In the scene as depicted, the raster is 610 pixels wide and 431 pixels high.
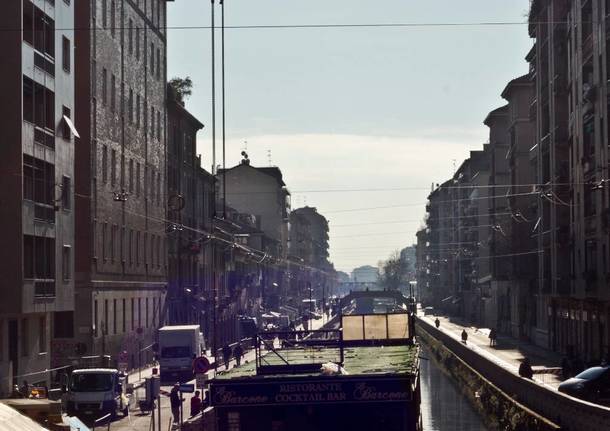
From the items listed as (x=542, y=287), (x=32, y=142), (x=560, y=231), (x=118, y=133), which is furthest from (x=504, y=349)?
(x=32, y=142)

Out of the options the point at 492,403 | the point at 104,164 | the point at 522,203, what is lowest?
the point at 492,403

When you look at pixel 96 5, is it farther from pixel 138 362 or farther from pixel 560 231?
pixel 560 231

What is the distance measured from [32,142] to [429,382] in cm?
4961

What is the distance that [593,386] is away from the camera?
45219 millimetres

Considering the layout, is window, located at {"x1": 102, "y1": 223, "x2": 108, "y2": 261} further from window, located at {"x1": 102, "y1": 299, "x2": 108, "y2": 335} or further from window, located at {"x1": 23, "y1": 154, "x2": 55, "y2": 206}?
window, located at {"x1": 23, "y1": 154, "x2": 55, "y2": 206}

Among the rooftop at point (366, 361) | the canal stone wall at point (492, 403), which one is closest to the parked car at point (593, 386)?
the canal stone wall at point (492, 403)

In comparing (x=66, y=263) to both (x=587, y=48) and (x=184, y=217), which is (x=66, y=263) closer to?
(x=587, y=48)

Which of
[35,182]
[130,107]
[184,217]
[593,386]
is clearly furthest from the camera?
[184,217]

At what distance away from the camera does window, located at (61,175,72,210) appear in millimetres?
59909

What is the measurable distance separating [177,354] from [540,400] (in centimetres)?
2806

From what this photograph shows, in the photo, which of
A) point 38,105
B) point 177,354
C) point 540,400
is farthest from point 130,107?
point 540,400

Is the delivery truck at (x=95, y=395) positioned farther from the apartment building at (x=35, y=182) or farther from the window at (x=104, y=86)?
the window at (x=104, y=86)

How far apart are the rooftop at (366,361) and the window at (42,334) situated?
24861mm

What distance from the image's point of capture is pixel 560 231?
80875 millimetres
